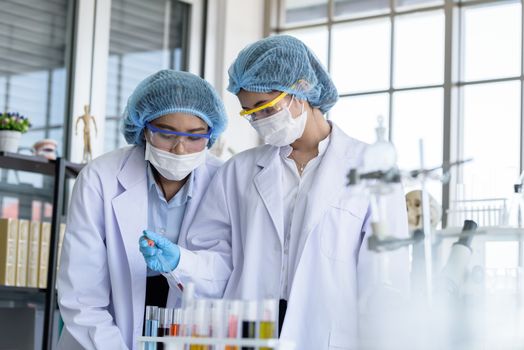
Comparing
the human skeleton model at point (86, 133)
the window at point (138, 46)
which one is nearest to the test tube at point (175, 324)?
the human skeleton model at point (86, 133)

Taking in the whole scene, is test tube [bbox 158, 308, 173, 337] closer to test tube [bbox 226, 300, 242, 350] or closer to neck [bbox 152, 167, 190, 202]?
test tube [bbox 226, 300, 242, 350]

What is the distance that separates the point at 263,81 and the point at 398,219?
47 centimetres

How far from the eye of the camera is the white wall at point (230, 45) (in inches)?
201

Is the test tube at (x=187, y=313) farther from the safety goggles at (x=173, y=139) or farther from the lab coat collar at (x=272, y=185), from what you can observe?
the safety goggles at (x=173, y=139)

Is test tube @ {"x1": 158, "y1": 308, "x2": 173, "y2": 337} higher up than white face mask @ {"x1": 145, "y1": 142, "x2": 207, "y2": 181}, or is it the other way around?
white face mask @ {"x1": 145, "y1": 142, "x2": 207, "y2": 181}

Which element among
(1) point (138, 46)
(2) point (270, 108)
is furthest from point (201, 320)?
(1) point (138, 46)

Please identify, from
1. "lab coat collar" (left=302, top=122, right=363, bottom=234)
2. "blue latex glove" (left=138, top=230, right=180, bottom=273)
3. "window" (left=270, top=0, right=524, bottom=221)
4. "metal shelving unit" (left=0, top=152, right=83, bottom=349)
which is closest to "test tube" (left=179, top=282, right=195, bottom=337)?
"blue latex glove" (left=138, top=230, right=180, bottom=273)

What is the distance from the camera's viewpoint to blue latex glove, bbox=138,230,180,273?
2096mm

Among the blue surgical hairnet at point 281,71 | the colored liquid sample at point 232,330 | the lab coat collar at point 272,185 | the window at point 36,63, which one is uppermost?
the window at point 36,63

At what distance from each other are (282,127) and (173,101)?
335 millimetres

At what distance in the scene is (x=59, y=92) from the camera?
4.49 meters

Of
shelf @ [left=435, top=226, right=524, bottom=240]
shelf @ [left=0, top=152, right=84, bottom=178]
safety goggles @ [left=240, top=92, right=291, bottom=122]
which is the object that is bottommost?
shelf @ [left=435, top=226, right=524, bottom=240]

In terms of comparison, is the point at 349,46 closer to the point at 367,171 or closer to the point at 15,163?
the point at 15,163

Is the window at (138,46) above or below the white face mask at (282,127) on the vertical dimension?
above
